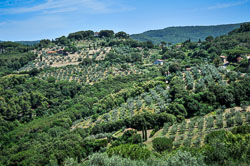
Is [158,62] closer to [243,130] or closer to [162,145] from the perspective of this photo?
[243,130]

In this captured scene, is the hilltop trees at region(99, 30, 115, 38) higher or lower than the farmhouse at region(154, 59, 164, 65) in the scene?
higher

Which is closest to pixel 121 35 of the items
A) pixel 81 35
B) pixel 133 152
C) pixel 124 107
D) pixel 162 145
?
pixel 81 35

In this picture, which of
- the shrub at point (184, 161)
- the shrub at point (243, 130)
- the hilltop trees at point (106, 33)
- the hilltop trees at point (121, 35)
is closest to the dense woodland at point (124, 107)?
the shrub at point (184, 161)

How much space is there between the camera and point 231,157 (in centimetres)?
1952

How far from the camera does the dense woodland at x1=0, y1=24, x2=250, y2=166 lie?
24420mm

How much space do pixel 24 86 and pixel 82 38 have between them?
73.8 m

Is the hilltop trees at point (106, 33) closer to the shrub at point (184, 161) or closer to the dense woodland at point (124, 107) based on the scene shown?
the dense woodland at point (124, 107)

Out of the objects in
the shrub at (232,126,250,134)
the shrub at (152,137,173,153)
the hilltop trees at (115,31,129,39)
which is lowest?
the shrub at (152,137,173,153)

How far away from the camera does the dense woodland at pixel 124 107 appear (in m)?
24.4

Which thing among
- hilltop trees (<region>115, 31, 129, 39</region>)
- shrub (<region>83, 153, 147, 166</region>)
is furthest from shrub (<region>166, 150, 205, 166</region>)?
hilltop trees (<region>115, 31, 129, 39</region>)

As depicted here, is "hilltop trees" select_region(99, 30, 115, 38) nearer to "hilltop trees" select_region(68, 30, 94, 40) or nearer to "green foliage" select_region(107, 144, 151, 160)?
"hilltop trees" select_region(68, 30, 94, 40)

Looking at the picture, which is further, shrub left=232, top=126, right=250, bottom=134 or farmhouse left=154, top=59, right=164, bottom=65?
farmhouse left=154, top=59, right=164, bottom=65

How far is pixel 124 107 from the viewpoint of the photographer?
173 feet

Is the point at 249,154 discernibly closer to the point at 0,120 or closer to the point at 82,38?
the point at 0,120
